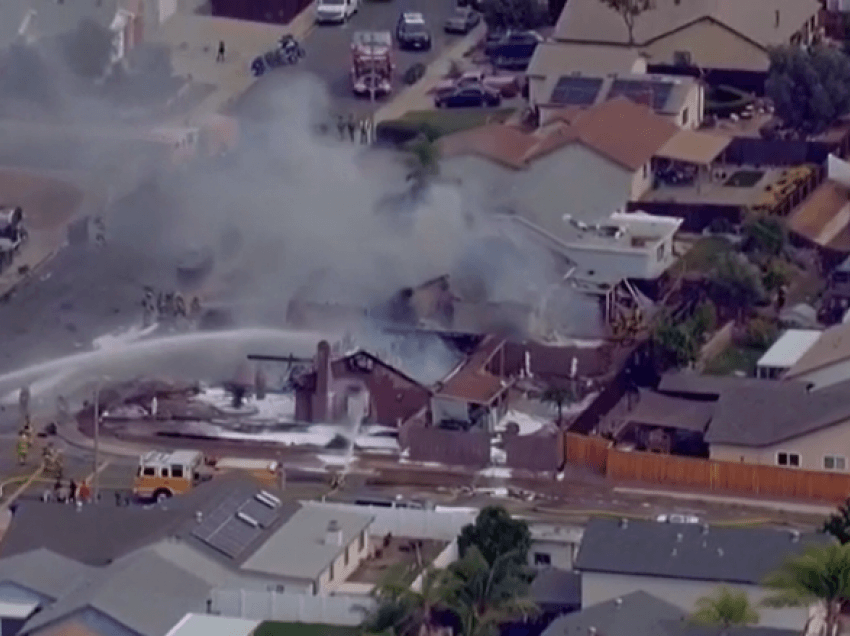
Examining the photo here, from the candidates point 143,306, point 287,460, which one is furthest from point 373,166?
point 287,460

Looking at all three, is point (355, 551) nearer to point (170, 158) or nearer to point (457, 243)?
point (457, 243)

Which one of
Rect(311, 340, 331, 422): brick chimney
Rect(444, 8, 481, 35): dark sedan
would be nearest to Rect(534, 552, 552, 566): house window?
Rect(311, 340, 331, 422): brick chimney

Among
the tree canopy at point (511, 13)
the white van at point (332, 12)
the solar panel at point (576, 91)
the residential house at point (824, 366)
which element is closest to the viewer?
the residential house at point (824, 366)

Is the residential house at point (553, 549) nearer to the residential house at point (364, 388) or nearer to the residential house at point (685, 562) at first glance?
the residential house at point (685, 562)

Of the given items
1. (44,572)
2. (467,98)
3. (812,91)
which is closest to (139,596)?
(44,572)

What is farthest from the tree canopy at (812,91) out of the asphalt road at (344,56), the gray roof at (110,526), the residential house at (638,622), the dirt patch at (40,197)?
the residential house at (638,622)

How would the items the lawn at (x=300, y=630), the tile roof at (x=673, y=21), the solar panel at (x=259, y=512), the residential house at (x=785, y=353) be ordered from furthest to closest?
the tile roof at (x=673, y=21), the residential house at (x=785, y=353), the solar panel at (x=259, y=512), the lawn at (x=300, y=630)
